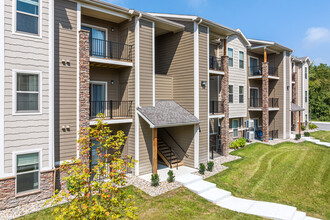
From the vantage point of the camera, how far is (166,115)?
1252 cm

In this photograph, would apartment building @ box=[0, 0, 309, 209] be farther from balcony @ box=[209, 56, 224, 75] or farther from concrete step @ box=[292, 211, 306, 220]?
concrete step @ box=[292, 211, 306, 220]

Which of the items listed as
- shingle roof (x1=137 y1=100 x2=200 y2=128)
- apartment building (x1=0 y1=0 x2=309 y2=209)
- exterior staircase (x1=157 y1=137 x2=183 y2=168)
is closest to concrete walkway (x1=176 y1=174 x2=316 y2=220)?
exterior staircase (x1=157 y1=137 x2=183 y2=168)

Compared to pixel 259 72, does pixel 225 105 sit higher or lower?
lower

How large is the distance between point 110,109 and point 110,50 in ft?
11.6

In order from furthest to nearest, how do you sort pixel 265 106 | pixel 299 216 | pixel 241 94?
pixel 265 106, pixel 241 94, pixel 299 216

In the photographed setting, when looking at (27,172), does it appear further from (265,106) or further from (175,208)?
(265,106)

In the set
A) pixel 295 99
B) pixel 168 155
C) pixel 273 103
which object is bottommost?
pixel 168 155

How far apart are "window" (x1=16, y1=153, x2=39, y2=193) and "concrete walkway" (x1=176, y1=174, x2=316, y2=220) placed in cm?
675

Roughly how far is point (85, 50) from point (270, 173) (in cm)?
1258

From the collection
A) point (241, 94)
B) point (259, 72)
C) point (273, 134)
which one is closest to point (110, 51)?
point (241, 94)

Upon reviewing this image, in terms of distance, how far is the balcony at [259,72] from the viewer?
21656mm

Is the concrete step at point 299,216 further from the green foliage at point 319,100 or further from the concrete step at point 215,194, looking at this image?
the green foliage at point 319,100

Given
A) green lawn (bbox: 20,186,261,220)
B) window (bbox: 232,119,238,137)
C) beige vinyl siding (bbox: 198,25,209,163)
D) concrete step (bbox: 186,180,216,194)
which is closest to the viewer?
green lawn (bbox: 20,186,261,220)

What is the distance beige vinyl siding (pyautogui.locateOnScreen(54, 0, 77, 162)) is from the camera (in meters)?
9.83
